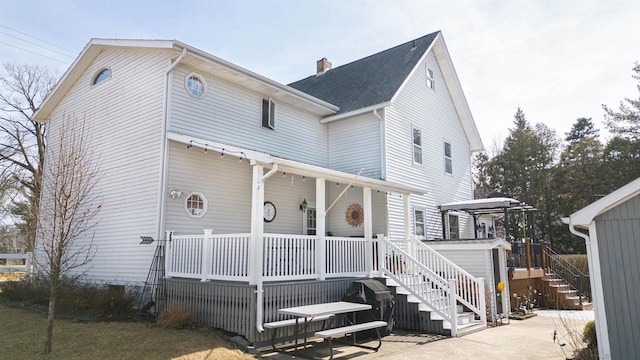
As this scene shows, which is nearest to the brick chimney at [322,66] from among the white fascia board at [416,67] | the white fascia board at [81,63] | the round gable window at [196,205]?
the white fascia board at [416,67]

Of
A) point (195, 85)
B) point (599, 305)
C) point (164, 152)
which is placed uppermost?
point (195, 85)

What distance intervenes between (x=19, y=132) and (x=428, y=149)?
71.9 ft

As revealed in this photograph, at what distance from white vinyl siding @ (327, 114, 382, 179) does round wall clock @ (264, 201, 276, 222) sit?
317cm

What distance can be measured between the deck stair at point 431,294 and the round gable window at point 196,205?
185 inches

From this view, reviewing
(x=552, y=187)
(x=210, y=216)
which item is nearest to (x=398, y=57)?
(x=210, y=216)

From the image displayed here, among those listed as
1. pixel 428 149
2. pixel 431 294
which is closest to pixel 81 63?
pixel 428 149

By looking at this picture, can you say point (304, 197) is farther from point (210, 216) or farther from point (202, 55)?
point (202, 55)

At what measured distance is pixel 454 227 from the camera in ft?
55.8

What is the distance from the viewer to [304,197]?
13.6 m

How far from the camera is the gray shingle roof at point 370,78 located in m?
14.5

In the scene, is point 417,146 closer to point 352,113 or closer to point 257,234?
point 352,113

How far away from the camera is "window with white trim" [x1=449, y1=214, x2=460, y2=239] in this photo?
1678cm

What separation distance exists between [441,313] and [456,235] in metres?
8.26

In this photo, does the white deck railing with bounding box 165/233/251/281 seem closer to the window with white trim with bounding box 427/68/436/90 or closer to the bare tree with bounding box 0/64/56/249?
the window with white trim with bounding box 427/68/436/90
